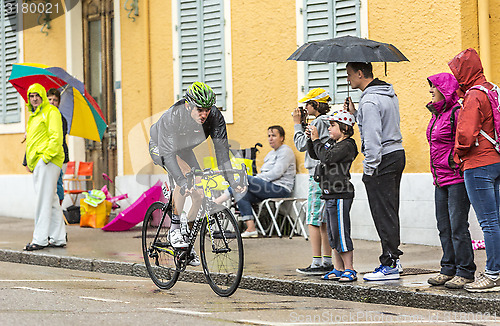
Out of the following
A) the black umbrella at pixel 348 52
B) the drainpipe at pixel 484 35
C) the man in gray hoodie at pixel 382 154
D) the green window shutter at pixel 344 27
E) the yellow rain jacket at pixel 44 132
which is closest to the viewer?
the man in gray hoodie at pixel 382 154

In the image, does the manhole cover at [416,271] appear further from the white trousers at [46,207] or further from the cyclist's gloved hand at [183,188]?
the white trousers at [46,207]

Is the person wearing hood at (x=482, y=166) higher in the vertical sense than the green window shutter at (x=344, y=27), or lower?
lower

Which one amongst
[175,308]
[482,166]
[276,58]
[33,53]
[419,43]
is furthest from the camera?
[33,53]

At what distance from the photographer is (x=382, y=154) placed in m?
7.50

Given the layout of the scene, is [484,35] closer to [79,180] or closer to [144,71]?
[144,71]

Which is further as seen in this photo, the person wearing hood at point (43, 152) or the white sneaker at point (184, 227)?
the person wearing hood at point (43, 152)

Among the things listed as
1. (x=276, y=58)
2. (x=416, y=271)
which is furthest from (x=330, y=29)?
(x=416, y=271)

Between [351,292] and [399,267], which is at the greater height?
[399,267]

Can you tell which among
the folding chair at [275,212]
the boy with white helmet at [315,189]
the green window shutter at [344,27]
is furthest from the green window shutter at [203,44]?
the boy with white helmet at [315,189]

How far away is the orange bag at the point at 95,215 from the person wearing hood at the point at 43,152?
2684 millimetres

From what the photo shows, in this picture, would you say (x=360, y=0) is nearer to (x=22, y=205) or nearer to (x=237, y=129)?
(x=237, y=129)

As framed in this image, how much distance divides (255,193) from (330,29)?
2.51 metres

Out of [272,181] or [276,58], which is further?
[276,58]

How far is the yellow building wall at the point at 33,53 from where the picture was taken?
15.5m
